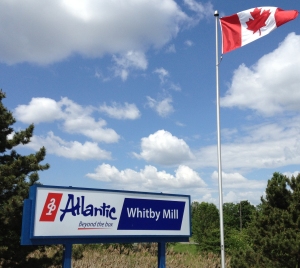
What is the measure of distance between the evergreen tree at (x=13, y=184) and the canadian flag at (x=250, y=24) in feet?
28.0

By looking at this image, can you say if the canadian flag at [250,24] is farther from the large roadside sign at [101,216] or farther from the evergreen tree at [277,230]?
the evergreen tree at [277,230]

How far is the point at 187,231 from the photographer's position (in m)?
12.4

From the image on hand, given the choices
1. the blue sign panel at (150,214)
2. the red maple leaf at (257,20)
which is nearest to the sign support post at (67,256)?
the blue sign panel at (150,214)

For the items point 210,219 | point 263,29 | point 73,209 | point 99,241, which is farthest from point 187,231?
point 210,219

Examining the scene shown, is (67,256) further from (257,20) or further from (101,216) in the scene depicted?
(257,20)

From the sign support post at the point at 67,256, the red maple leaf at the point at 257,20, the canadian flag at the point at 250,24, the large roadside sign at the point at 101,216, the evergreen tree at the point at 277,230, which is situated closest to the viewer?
the large roadside sign at the point at 101,216

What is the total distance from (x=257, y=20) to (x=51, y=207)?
8.48 meters

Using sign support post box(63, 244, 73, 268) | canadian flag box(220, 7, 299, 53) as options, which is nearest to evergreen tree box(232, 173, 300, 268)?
canadian flag box(220, 7, 299, 53)

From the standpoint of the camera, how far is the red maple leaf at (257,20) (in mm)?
12703

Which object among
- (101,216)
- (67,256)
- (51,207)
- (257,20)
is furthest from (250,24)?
(67,256)

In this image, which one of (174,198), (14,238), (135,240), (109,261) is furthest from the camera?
(109,261)

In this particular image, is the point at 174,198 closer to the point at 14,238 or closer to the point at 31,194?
the point at 31,194

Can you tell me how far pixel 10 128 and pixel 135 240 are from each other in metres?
7.79

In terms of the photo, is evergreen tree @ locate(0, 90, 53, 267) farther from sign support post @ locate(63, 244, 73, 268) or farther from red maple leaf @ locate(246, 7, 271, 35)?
red maple leaf @ locate(246, 7, 271, 35)
